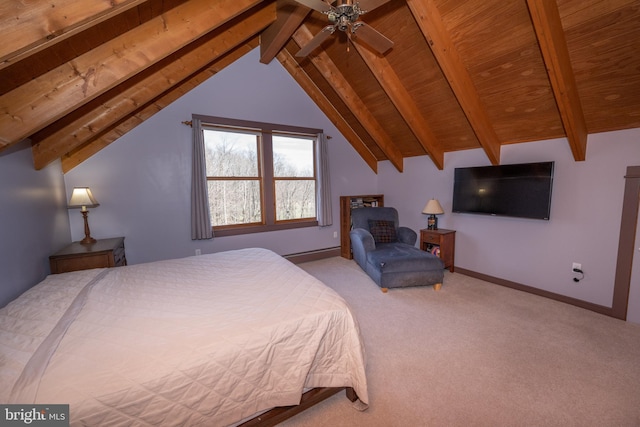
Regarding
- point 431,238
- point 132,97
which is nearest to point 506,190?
point 431,238

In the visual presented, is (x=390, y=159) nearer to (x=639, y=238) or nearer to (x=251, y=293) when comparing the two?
(x=639, y=238)

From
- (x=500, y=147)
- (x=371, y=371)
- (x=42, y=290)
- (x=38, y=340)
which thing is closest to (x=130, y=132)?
(x=42, y=290)

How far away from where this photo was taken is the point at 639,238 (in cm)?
240

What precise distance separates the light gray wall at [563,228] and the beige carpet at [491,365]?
34 centimetres

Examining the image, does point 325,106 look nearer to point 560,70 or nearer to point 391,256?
point 391,256

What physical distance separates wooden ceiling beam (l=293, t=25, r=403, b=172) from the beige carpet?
263cm

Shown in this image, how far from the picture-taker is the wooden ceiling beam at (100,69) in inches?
62.9

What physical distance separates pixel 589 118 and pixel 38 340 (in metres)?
4.57

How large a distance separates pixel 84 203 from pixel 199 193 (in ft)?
3.83

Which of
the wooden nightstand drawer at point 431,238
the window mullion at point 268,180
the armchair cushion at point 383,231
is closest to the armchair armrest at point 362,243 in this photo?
the armchair cushion at point 383,231

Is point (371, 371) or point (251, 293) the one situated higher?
point (251, 293)

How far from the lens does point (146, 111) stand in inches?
123

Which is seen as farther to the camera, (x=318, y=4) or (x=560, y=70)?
(x=560, y=70)

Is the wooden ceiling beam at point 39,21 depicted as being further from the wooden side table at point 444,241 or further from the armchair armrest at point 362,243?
the wooden side table at point 444,241
